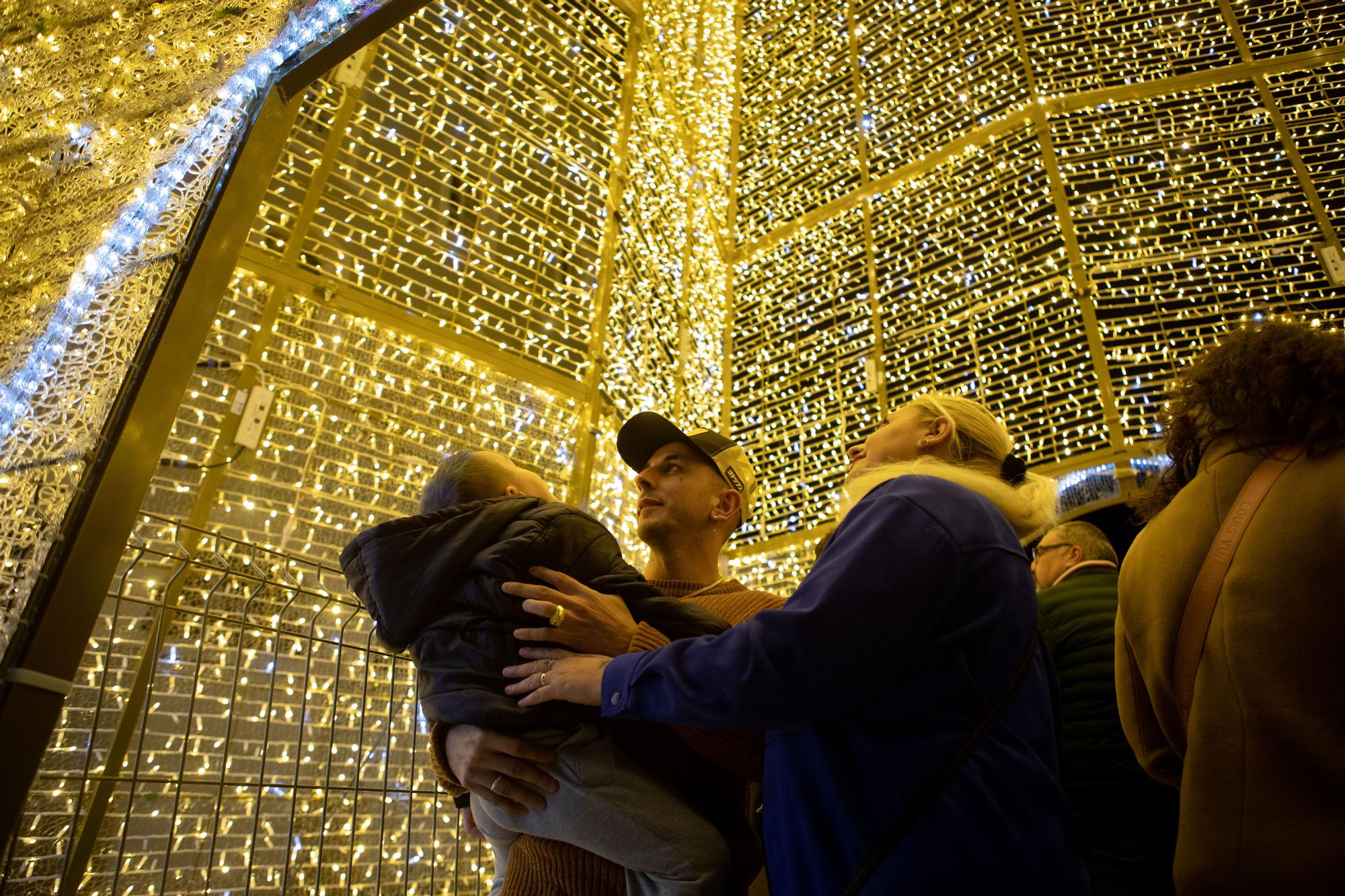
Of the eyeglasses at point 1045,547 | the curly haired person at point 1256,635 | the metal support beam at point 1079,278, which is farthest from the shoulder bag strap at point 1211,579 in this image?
the metal support beam at point 1079,278

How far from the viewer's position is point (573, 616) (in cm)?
154

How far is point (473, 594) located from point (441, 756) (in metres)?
0.34

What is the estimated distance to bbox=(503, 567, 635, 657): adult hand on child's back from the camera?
4.98 ft

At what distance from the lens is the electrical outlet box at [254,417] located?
3.64 m

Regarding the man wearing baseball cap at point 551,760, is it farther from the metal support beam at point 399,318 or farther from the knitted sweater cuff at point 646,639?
the metal support beam at point 399,318

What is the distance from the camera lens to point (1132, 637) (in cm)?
149

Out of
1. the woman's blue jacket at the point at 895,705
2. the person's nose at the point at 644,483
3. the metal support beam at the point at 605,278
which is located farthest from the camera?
the metal support beam at the point at 605,278

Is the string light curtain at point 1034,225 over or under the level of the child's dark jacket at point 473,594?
over

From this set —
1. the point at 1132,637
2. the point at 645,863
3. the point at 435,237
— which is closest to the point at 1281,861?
the point at 1132,637

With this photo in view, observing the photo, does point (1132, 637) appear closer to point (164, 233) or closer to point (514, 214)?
point (164, 233)

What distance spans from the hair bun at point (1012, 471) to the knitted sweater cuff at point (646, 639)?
76 centimetres

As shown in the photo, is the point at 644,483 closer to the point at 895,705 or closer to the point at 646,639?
the point at 646,639

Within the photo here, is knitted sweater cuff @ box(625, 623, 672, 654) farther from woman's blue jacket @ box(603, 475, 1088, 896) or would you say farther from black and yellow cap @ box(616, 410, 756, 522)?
black and yellow cap @ box(616, 410, 756, 522)

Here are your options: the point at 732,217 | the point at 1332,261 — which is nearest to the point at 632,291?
the point at 732,217
